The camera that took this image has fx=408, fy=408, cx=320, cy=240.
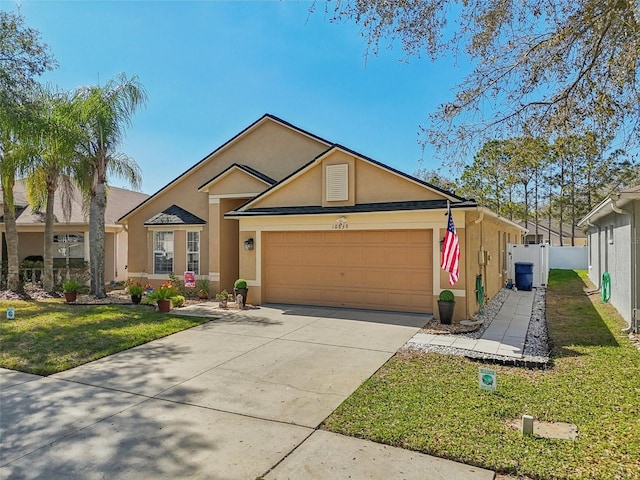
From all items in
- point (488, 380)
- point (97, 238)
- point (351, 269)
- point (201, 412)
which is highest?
point (97, 238)

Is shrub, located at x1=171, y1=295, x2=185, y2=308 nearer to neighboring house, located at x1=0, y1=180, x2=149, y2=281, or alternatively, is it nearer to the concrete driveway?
the concrete driveway

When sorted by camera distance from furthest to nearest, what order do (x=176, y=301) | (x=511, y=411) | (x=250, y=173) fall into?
(x=250, y=173), (x=176, y=301), (x=511, y=411)

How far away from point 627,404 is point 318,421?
3872 mm

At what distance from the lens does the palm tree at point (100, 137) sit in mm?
13805

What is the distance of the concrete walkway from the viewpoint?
25.4 ft

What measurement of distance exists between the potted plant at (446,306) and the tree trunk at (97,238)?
37.9ft

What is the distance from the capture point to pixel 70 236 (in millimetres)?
19078

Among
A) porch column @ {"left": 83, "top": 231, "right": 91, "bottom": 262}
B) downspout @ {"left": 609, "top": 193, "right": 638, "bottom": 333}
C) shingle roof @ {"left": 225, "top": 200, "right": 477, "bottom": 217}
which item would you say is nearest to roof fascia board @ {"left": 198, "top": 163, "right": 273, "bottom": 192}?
shingle roof @ {"left": 225, "top": 200, "right": 477, "bottom": 217}

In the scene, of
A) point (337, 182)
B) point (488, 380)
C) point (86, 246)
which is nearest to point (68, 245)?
point (86, 246)

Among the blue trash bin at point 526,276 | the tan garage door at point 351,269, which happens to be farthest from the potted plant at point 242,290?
the blue trash bin at point 526,276

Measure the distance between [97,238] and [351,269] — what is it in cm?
918

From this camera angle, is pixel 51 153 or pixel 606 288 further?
pixel 51 153

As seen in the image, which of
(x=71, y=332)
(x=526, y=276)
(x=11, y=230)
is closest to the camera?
(x=71, y=332)

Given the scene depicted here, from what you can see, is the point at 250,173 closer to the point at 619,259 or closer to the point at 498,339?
the point at 498,339
